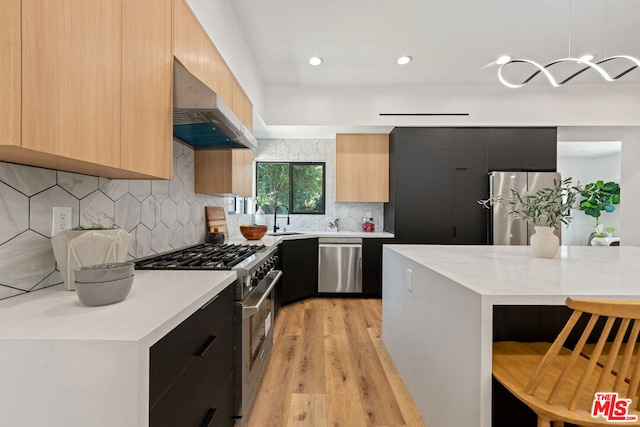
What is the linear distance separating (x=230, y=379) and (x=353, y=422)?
0.74 metres

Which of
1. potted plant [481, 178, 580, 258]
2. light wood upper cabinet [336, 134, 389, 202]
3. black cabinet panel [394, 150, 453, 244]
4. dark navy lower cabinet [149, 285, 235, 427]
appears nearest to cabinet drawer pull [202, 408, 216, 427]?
dark navy lower cabinet [149, 285, 235, 427]

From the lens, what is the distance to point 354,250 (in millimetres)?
3910

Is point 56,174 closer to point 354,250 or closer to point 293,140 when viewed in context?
point 354,250

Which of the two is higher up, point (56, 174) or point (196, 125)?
point (196, 125)

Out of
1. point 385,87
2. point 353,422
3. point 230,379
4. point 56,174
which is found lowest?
Answer: point 353,422

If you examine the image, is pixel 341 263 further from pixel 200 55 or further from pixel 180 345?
pixel 180 345

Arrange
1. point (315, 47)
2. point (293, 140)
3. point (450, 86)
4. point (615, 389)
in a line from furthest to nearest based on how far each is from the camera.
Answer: point (293, 140), point (450, 86), point (315, 47), point (615, 389)

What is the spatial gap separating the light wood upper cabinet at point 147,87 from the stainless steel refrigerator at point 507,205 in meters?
3.75

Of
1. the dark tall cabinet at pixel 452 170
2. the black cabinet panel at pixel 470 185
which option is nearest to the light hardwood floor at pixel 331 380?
the dark tall cabinet at pixel 452 170

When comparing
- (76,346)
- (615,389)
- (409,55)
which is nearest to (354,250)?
(409,55)

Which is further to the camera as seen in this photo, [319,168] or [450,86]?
[319,168]

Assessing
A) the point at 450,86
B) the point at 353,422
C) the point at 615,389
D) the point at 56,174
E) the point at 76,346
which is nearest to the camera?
the point at 76,346

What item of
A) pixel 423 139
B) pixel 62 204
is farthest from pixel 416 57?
pixel 62 204

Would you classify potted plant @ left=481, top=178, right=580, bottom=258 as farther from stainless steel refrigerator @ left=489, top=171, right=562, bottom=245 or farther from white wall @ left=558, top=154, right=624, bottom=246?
white wall @ left=558, top=154, right=624, bottom=246
